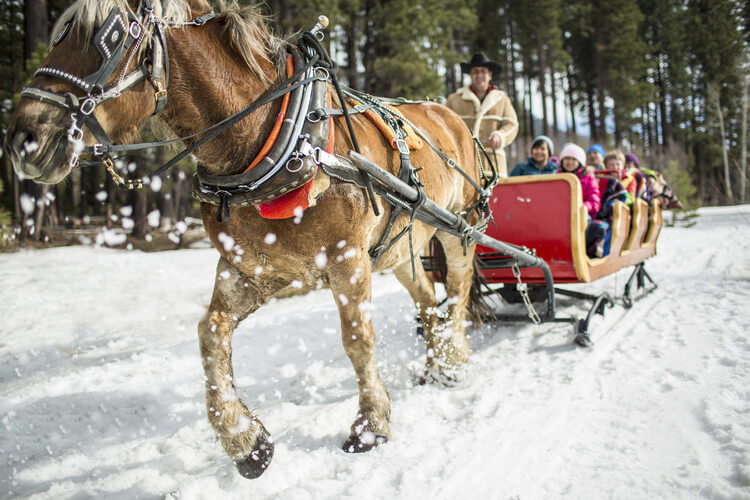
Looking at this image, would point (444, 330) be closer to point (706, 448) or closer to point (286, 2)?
point (706, 448)

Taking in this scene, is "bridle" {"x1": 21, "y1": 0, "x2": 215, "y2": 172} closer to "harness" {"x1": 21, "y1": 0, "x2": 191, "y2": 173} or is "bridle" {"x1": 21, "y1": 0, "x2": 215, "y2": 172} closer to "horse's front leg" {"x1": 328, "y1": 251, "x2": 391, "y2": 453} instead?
"harness" {"x1": 21, "y1": 0, "x2": 191, "y2": 173}

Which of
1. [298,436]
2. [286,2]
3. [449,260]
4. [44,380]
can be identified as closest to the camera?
[298,436]

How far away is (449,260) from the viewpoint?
12.5ft

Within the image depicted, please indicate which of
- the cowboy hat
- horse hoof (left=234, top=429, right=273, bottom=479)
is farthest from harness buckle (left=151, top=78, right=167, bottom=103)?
the cowboy hat

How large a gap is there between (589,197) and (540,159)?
88cm

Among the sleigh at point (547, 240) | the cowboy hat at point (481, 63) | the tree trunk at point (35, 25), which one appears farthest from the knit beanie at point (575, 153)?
the tree trunk at point (35, 25)

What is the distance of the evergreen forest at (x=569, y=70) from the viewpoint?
12570 mm

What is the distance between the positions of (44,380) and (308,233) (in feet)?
9.06

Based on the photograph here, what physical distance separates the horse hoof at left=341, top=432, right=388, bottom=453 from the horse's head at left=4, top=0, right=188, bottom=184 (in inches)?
68.6

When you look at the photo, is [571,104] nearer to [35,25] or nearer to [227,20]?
[35,25]

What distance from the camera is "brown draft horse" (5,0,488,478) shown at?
153 centimetres

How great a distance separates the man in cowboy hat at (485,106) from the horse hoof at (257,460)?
10.9 feet

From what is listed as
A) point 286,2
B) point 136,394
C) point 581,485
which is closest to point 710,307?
point 581,485

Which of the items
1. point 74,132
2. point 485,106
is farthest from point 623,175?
point 74,132
